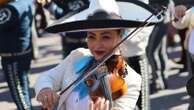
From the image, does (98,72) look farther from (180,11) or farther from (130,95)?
(180,11)

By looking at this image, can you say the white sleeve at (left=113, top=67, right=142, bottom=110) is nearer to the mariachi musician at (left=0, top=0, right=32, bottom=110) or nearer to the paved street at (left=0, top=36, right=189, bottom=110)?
the mariachi musician at (left=0, top=0, right=32, bottom=110)

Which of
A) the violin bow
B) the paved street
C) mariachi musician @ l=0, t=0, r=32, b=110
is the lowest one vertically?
the paved street

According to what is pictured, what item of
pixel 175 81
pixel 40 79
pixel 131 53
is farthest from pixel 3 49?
pixel 175 81

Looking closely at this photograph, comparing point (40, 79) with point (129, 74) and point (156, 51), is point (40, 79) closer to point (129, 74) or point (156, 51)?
point (129, 74)

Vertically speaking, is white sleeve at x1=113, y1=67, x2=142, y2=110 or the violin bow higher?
the violin bow

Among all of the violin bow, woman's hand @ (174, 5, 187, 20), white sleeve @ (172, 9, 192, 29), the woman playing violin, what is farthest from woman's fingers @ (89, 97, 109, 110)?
white sleeve @ (172, 9, 192, 29)

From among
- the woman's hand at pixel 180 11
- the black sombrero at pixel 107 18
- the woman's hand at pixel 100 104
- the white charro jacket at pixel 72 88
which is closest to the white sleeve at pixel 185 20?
the woman's hand at pixel 180 11

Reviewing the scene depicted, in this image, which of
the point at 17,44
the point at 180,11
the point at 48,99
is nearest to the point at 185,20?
the point at 180,11

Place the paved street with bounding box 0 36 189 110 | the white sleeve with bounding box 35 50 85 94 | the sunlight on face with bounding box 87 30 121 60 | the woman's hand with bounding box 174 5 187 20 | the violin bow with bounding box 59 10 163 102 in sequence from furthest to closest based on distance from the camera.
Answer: the paved street with bounding box 0 36 189 110 → the woman's hand with bounding box 174 5 187 20 → the white sleeve with bounding box 35 50 85 94 → the sunlight on face with bounding box 87 30 121 60 → the violin bow with bounding box 59 10 163 102

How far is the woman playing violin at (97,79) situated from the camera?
2.54 m

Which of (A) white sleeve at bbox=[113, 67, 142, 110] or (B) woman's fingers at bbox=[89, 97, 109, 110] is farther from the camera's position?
(A) white sleeve at bbox=[113, 67, 142, 110]

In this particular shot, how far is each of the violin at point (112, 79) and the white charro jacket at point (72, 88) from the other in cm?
3

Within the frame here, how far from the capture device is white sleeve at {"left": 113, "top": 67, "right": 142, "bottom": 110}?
2.61 m

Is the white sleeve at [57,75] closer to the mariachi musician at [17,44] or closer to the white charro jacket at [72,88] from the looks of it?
the white charro jacket at [72,88]
